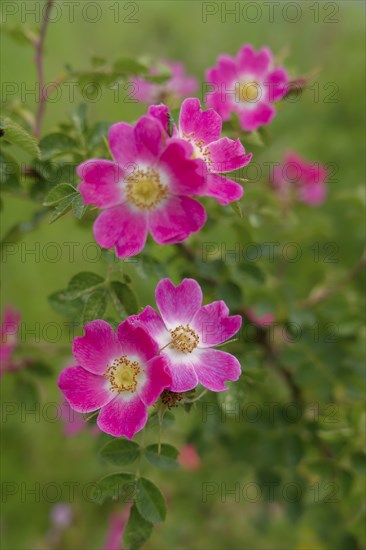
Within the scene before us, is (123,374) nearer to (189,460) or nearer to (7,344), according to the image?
(7,344)

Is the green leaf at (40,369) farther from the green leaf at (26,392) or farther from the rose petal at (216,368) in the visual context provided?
the rose petal at (216,368)

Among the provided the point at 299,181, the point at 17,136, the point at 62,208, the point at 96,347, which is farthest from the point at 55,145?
the point at 299,181

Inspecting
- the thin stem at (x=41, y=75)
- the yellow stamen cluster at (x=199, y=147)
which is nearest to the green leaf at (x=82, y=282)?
the yellow stamen cluster at (x=199, y=147)

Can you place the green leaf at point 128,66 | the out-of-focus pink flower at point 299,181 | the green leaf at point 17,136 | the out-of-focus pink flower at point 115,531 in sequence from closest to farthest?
the green leaf at point 17,136
the green leaf at point 128,66
the out-of-focus pink flower at point 299,181
the out-of-focus pink flower at point 115,531

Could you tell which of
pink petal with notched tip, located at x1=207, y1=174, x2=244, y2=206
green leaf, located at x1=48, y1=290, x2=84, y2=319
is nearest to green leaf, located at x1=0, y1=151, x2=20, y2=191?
green leaf, located at x1=48, y1=290, x2=84, y2=319

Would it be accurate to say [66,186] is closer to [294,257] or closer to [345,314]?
[345,314]
